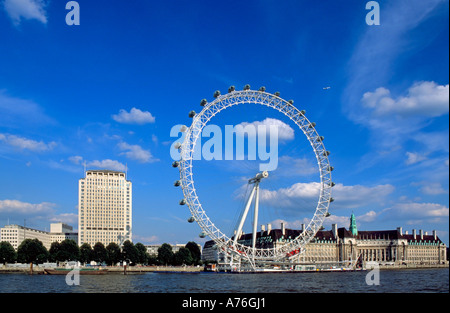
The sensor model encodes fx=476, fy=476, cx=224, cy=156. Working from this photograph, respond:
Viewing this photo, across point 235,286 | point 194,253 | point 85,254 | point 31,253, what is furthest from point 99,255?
point 235,286

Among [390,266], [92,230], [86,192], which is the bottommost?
[390,266]

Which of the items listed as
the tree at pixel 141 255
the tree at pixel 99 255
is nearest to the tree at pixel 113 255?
the tree at pixel 99 255

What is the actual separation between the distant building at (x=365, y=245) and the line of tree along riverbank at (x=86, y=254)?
2081 cm

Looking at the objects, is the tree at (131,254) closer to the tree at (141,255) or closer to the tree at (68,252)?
the tree at (141,255)

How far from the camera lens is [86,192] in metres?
186

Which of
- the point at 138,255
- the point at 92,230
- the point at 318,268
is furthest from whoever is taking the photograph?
the point at 92,230

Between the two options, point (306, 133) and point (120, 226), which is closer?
point (306, 133)

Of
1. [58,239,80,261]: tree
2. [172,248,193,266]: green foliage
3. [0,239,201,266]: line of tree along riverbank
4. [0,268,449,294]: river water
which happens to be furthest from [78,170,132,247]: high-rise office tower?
[0,268,449,294]: river water

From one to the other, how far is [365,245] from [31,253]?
11404cm

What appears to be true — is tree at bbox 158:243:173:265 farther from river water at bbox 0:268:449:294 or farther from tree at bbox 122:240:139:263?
river water at bbox 0:268:449:294

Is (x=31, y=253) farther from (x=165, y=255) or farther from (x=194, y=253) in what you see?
(x=194, y=253)
